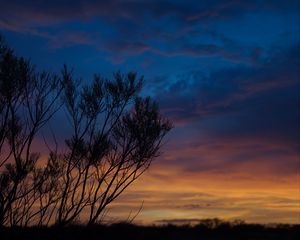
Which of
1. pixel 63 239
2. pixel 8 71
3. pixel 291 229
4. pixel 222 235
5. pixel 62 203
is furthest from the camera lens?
pixel 291 229

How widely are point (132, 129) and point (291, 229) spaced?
16405mm

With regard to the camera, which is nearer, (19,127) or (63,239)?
(19,127)

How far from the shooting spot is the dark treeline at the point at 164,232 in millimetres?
13945

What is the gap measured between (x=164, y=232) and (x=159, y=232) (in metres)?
0.46

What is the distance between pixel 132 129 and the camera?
43.5 ft

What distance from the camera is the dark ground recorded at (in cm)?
1389

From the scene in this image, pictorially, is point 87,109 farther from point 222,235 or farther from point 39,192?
point 222,235

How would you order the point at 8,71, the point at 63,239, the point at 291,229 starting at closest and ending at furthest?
the point at 8,71 → the point at 63,239 → the point at 291,229

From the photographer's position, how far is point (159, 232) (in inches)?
923

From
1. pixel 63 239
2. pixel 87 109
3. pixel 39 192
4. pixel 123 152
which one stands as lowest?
pixel 63 239

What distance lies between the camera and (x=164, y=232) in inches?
938

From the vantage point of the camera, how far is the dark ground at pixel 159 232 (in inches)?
547

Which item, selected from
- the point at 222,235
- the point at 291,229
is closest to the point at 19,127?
the point at 222,235

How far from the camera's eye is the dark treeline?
1395 cm
